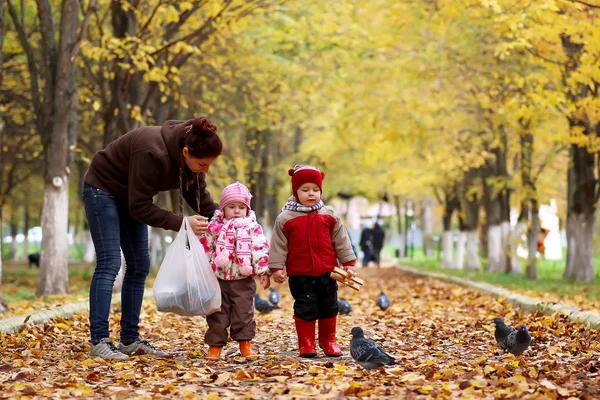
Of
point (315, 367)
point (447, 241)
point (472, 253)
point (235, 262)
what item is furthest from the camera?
point (447, 241)

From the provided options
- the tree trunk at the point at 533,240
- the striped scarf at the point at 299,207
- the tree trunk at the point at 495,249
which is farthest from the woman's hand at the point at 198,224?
the tree trunk at the point at 495,249

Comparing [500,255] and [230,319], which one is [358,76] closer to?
[500,255]

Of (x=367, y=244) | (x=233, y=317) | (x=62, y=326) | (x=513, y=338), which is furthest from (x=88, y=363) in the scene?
(x=367, y=244)

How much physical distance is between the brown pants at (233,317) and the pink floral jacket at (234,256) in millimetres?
93

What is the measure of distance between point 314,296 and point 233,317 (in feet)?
2.37

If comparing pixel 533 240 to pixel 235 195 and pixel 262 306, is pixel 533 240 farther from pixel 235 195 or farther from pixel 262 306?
pixel 235 195

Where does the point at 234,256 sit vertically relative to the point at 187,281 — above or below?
above

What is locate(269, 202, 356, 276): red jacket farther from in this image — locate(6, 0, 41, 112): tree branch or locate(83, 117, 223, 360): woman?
locate(6, 0, 41, 112): tree branch

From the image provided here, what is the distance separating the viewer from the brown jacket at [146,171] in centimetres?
718

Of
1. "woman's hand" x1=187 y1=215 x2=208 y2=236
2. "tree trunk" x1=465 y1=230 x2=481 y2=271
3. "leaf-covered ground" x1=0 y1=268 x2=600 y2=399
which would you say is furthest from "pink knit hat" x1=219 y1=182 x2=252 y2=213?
"tree trunk" x1=465 y1=230 x2=481 y2=271

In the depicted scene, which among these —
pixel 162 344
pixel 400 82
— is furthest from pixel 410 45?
pixel 162 344

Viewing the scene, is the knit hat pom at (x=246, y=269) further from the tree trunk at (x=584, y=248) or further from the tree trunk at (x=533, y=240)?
the tree trunk at (x=533, y=240)

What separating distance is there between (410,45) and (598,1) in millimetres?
11410

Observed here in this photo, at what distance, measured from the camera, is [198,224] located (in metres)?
7.48
